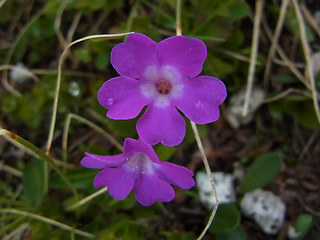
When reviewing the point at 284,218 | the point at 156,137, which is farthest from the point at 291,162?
the point at 156,137

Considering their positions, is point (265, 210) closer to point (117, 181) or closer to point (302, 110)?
point (302, 110)

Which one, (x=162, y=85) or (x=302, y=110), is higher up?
(x=162, y=85)

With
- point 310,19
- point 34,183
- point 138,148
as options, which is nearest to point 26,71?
point 34,183

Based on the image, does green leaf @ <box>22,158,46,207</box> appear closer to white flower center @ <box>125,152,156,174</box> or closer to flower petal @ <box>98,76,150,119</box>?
white flower center @ <box>125,152,156,174</box>

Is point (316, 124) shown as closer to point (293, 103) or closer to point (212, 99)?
point (293, 103)

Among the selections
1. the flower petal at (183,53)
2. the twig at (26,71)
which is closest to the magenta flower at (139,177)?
the flower petal at (183,53)

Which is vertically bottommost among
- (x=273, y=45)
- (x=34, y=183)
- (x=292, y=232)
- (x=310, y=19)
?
(x=292, y=232)
